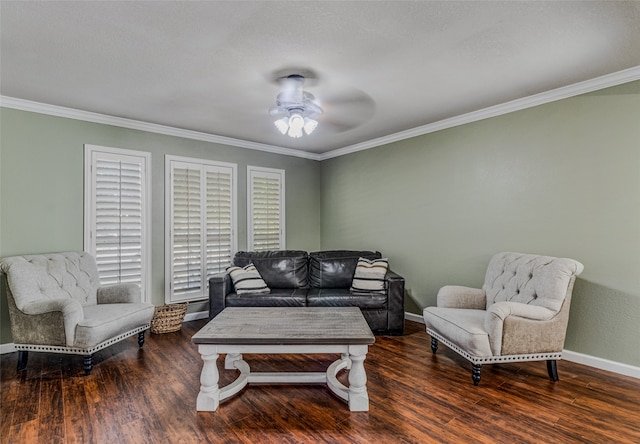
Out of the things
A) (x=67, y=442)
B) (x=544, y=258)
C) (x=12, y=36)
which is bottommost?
(x=67, y=442)

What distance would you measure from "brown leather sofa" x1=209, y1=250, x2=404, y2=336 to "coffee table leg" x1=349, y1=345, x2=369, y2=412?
60.5 inches

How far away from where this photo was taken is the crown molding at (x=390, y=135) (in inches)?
117

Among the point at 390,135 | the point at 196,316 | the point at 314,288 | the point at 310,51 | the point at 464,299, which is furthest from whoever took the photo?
the point at 390,135

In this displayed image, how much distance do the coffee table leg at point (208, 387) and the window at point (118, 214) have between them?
2300 mm

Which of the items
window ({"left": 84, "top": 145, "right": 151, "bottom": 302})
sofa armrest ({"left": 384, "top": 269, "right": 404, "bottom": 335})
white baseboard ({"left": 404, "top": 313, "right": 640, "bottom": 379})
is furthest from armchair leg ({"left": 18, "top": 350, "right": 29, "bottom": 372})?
white baseboard ({"left": 404, "top": 313, "right": 640, "bottom": 379})

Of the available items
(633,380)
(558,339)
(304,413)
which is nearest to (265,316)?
(304,413)

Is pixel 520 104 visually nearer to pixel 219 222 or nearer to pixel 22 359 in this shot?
pixel 219 222

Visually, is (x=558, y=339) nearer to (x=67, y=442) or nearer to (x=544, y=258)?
(x=544, y=258)

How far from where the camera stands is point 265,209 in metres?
5.32

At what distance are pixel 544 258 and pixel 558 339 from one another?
68cm

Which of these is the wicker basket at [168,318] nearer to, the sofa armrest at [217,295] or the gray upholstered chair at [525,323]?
the sofa armrest at [217,295]

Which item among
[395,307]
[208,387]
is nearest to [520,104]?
[395,307]

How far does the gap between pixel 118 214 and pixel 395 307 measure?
3.39 m

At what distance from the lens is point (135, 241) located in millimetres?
4121
